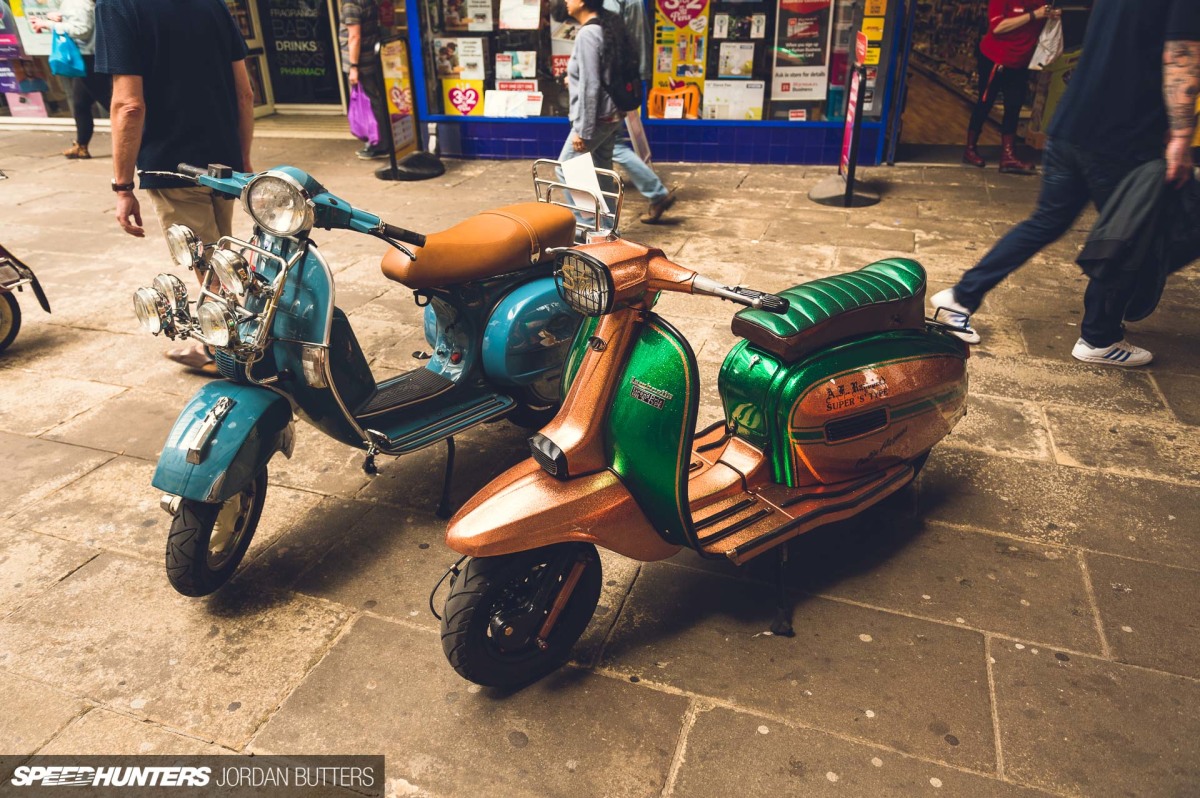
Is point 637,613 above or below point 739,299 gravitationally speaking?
below

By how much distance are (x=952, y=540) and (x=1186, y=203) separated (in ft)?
6.92

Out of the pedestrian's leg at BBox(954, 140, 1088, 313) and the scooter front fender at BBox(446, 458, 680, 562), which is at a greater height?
the pedestrian's leg at BBox(954, 140, 1088, 313)

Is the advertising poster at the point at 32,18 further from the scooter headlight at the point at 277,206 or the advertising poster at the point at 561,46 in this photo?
the scooter headlight at the point at 277,206

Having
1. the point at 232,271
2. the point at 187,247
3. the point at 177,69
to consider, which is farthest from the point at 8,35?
the point at 232,271

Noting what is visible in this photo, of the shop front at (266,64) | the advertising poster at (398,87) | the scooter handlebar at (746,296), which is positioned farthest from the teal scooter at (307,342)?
the shop front at (266,64)

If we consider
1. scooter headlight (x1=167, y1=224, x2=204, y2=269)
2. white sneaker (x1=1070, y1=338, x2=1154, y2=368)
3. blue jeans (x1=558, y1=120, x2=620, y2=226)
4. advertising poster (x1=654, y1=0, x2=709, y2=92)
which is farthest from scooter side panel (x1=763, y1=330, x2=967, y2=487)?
advertising poster (x1=654, y1=0, x2=709, y2=92)

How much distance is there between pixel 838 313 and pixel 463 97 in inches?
281

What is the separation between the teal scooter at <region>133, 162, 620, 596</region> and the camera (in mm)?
2785

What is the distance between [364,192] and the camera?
795 cm

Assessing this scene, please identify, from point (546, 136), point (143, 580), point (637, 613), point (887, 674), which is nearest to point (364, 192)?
point (546, 136)

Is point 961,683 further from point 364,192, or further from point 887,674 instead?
point 364,192

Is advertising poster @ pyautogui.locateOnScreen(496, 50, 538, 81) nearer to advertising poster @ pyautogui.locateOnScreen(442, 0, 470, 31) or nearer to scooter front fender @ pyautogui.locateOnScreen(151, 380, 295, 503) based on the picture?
advertising poster @ pyautogui.locateOnScreen(442, 0, 470, 31)

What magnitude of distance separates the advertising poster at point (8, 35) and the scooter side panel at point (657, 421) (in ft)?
38.0

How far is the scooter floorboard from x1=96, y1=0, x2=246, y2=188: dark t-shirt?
3079 mm
